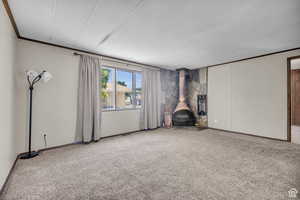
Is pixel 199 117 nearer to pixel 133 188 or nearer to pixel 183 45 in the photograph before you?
pixel 183 45

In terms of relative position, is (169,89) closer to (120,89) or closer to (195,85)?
(195,85)

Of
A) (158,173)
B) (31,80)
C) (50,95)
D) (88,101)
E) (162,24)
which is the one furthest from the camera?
(88,101)

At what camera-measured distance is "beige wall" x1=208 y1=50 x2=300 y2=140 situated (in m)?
3.54

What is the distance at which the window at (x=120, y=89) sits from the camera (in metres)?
4.00

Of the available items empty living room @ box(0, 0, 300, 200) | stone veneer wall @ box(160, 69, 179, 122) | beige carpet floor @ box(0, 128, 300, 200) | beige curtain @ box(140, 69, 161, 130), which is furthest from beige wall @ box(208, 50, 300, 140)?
beige curtain @ box(140, 69, 161, 130)

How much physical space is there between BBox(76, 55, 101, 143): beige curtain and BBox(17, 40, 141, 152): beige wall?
0.13 m

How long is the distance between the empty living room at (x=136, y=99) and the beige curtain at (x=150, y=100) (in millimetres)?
38

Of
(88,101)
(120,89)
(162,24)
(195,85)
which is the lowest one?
(88,101)

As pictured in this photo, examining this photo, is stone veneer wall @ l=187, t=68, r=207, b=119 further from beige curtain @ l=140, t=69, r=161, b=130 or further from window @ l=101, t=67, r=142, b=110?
window @ l=101, t=67, r=142, b=110

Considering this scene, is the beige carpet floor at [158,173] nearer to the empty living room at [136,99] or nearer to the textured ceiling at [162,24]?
the empty living room at [136,99]

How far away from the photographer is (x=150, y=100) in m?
4.78

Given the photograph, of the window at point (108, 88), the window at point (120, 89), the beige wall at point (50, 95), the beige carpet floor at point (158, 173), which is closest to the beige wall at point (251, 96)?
the beige carpet floor at point (158, 173)

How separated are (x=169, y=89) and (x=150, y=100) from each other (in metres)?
1.22

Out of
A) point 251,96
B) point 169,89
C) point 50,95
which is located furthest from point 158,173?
point 169,89
